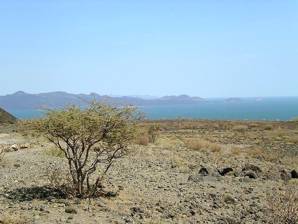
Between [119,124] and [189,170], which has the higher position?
[119,124]

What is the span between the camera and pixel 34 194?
16.0m

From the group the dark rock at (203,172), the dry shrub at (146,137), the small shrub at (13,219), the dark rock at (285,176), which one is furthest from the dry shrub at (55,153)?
the small shrub at (13,219)

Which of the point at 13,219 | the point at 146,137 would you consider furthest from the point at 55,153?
the point at 13,219

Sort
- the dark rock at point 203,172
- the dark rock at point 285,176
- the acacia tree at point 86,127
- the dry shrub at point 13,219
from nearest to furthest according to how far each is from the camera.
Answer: the dry shrub at point 13,219 < the acacia tree at point 86,127 < the dark rock at point 285,176 < the dark rock at point 203,172

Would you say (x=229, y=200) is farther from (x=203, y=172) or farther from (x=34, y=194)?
(x=34, y=194)

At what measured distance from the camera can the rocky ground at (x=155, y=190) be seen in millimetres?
14039

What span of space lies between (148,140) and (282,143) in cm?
1085

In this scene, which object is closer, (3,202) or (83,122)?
(3,202)

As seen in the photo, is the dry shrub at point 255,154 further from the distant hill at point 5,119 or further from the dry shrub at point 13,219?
the distant hill at point 5,119

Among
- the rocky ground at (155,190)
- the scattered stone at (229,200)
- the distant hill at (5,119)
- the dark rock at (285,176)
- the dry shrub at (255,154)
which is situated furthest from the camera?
the distant hill at (5,119)

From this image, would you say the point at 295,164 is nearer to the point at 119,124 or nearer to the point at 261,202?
the point at 261,202

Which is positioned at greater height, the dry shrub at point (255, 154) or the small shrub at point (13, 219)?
the small shrub at point (13, 219)

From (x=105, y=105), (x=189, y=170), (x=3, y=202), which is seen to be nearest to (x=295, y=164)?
(x=189, y=170)

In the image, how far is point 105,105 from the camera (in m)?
16.2
